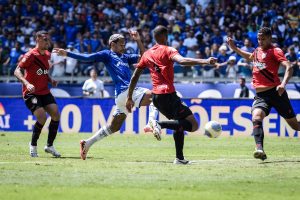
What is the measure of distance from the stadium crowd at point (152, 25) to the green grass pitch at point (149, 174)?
35.4ft

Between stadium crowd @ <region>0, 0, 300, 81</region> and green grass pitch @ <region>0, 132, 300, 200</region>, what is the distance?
1079cm

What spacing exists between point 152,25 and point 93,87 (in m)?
6.46

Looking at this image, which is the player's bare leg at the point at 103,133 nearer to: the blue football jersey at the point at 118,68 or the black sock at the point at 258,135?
the blue football jersey at the point at 118,68

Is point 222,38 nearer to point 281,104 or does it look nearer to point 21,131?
point 21,131

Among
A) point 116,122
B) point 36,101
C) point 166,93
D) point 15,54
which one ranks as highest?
point 166,93

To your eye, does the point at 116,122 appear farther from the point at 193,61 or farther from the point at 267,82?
the point at 193,61

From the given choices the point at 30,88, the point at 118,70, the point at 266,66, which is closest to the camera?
the point at 266,66

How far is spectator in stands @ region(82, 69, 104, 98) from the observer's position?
93.0 ft

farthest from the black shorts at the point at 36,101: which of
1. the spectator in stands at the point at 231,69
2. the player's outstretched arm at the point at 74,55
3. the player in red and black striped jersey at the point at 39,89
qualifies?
the spectator in stands at the point at 231,69

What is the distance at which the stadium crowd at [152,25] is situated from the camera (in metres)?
29.9

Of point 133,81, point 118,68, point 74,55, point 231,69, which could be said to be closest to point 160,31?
point 133,81

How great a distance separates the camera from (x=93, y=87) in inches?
1118

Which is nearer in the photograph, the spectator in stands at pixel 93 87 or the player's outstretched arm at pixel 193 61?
the player's outstretched arm at pixel 193 61

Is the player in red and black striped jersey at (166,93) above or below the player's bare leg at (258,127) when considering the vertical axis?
above
